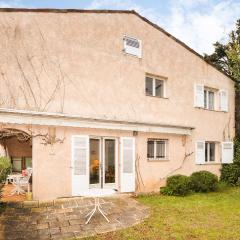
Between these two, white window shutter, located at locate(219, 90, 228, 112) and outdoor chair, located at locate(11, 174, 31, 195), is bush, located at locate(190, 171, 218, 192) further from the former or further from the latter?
outdoor chair, located at locate(11, 174, 31, 195)

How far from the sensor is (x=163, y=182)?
13625 millimetres

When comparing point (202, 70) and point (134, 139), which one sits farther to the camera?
point (202, 70)

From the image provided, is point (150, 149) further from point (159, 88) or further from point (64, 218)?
point (64, 218)

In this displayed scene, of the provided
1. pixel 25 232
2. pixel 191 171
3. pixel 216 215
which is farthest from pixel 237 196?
pixel 25 232

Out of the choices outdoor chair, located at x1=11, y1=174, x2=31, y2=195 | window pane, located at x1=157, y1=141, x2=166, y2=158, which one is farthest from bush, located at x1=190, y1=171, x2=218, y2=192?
outdoor chair, located at x1=11, y1=174, x2=31, y2=195

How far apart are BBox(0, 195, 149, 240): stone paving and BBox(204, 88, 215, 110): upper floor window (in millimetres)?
7776

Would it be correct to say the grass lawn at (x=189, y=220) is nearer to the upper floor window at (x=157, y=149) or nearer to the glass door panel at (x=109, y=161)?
the glass door panel at (x=109, y=161)

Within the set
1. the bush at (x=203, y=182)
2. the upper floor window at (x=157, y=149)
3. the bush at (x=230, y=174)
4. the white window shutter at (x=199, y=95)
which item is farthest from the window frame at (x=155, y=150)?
the bush at (x=230, y=174)

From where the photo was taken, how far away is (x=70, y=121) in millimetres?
10859

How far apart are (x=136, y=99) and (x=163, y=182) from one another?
3931 millimetres

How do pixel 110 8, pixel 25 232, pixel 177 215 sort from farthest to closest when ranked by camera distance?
1. pixel 110 8
2. pixel 177 215
3. pixel 25 232

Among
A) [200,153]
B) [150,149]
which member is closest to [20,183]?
[150,149]

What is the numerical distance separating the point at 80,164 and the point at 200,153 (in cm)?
691

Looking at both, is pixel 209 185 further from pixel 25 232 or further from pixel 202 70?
pixel 25 232
